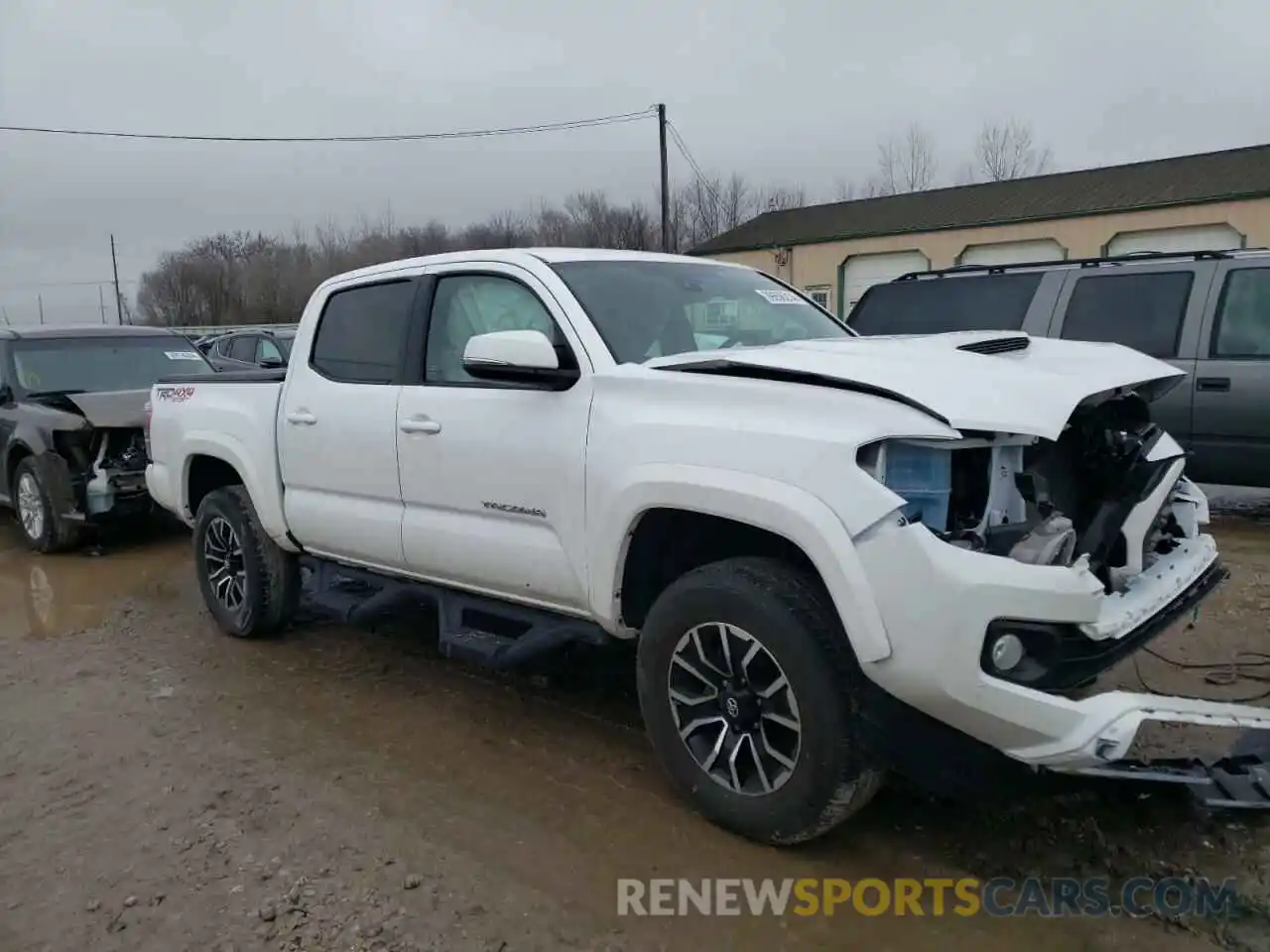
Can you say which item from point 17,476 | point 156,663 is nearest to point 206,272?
point 17,476

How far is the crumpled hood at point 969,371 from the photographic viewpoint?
284 centimetres

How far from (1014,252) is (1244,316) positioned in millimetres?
21182

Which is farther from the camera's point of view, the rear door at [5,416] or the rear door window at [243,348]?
the rear door window at [243,348]

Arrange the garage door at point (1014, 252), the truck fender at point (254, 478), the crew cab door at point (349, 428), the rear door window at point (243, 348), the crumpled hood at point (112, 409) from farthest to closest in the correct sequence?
the garage door at point (1014, 252)
the rear door window at point (243, 348)
the crumpled hood at point (112, 409)
the truck fender at point (254, 478)
the crew cab door at point (349, 428)

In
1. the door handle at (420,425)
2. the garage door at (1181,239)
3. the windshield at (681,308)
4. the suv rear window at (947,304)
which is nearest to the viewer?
the windshield at (681,308)

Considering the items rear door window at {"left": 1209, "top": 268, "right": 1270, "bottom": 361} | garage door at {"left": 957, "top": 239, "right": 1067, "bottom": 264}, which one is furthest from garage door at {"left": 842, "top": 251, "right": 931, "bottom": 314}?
rear door window at {"left": 1209, "top": 268, "right": 1270, "bottom": 361}

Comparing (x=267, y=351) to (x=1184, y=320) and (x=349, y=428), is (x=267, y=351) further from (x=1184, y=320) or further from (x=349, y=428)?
(x=1184, y=320)

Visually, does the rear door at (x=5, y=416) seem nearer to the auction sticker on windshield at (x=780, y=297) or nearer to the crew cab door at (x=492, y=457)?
the crew cab door at (x=492, y=457)

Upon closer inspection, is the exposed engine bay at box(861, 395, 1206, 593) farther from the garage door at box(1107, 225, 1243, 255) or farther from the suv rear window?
the garage door at box(1107, 225, 1243, 255)

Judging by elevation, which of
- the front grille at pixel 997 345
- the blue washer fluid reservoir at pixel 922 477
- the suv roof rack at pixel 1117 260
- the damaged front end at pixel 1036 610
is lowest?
the damaged front end at pixel 1036 610

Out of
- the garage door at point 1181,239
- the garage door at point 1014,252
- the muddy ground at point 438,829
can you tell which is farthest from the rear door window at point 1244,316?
the garage door at point 1014,252

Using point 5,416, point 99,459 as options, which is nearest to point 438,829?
point 99,459

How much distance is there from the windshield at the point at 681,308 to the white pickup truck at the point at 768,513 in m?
0.02

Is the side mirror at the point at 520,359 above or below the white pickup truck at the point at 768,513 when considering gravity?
above
